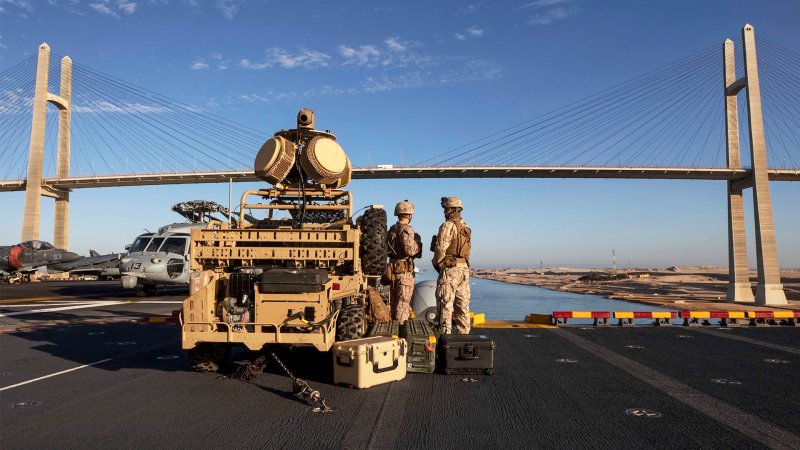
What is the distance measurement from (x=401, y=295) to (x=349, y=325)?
8.94 ft

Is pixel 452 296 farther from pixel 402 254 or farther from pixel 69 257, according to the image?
pixel 69 257

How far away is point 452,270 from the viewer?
26.9ft

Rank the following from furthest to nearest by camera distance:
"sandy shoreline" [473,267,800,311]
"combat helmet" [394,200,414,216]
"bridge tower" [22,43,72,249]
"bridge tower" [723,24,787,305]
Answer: "bridge tower" [22,43,72,249] < "sandy shoreline" [473,267,800,311] < "bridge tower" [723,24,787,305] < "combat helmet" [394,200,414,216]

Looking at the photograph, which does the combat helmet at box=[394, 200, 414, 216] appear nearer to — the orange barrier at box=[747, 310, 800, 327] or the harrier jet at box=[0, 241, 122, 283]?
the orange barrier at box=[747, 310, 800, 327]

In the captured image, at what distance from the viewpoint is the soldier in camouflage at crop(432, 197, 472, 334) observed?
321 inches

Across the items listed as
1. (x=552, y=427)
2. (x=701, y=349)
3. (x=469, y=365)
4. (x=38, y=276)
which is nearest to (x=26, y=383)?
(x=469, y=365)

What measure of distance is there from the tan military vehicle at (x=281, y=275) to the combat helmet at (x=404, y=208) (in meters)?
1.08

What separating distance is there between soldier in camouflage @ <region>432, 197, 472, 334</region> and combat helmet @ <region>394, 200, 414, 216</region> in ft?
3.00

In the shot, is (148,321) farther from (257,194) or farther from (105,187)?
(105,187)

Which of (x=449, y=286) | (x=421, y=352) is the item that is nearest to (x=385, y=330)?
(x=421, y=352)

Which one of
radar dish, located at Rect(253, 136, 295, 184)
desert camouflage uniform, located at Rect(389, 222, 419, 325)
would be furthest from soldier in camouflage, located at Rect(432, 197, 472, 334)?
radar dish, located at Rect(253, 136, 295, 184)

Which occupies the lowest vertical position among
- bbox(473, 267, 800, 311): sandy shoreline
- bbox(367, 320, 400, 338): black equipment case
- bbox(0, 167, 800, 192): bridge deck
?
bbox(473, 267, 800, 311): sandy shoreline

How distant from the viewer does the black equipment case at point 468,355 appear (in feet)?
22.5

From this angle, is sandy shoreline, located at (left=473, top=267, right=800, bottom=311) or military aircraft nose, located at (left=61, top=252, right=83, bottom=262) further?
sandy shoreline, located at (left=473, top=267, right=800, bottom=311)
